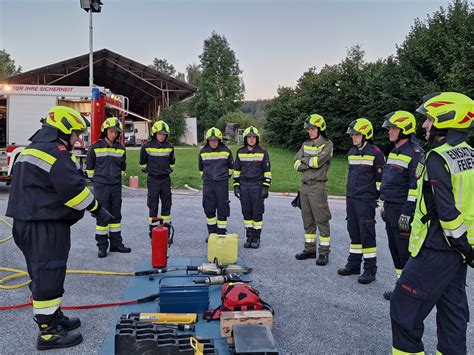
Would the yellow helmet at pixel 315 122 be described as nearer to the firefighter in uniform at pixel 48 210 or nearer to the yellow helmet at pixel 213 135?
the yellow helmet at pixel 213 135

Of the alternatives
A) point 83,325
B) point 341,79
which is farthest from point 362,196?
point 341,79

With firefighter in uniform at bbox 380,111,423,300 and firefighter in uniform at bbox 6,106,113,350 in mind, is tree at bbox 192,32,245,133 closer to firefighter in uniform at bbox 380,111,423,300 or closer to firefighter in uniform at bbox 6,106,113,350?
firefighter in uniform at bbox 380,111,423,300

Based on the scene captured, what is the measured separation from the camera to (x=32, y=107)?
11.5 meters

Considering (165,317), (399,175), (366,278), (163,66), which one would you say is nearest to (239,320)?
(165,317)

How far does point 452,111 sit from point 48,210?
3.31 m

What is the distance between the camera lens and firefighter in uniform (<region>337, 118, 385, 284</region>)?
5246mm

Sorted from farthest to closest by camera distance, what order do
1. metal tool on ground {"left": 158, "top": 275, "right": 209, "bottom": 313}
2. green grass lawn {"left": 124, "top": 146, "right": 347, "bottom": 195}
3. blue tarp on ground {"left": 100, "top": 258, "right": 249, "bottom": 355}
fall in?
green grass lawn {"left": 124, "top": 146, "right": 347, "bottom": 195} < metal tool on ground {"left": 158, "top": 275, "right": 209, "bottom": 313} < blue tarp on ground {"left": 100, "top": 258, "right": 249, "bottom": 355}

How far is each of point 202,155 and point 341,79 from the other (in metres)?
18.5

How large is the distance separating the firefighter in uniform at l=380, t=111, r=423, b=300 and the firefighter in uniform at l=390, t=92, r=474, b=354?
1693mm

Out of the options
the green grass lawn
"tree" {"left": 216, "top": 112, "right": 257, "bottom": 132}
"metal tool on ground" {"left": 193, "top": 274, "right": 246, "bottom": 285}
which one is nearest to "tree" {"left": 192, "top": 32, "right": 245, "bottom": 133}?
"tree" {"left": 216, "top": 112, "right": 257, "bottom": 132}

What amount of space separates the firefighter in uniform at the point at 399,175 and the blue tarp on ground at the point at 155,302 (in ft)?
6.44

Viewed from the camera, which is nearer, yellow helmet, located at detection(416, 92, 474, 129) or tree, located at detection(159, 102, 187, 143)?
yellow helmet, located at detection(416, 92, 474, 129)

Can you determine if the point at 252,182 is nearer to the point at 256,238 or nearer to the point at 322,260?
the point at 256,238

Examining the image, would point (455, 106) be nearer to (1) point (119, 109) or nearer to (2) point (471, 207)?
(2) point (471, 207)
